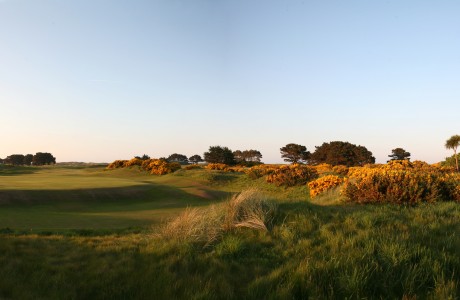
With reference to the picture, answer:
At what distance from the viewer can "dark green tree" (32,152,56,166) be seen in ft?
317

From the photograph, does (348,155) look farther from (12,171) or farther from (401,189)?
(12,171)

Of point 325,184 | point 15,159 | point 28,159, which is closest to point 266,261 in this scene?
point 325,184

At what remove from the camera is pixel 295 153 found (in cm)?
6838

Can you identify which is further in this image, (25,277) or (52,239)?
(52,239)

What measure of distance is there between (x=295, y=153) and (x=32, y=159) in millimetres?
79883

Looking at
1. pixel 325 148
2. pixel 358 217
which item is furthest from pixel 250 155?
pixel 358 217

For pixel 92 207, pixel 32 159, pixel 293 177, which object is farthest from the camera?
pixel 32 159

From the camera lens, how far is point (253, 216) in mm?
8266

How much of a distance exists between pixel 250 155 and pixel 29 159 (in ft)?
→ 226

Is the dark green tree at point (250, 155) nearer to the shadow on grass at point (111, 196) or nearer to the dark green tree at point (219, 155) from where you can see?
the dark green tree at point (219, 155)

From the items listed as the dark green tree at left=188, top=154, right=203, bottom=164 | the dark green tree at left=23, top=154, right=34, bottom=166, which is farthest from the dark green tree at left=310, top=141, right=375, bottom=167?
the dark green tree at left=23, top=154, right=34, bottom=166

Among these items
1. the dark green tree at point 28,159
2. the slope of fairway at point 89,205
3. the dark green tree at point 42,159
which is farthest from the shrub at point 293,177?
the dark green tree at point 28,159

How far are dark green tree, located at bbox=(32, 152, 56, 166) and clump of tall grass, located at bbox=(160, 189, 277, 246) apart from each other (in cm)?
10302

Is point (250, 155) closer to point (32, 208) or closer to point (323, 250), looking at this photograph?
point (32, 208)
